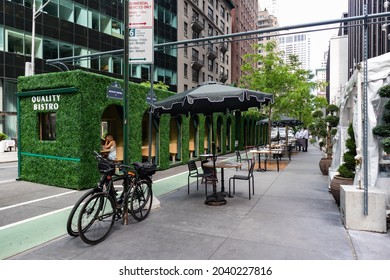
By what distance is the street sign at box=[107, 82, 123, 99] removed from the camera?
384 inches

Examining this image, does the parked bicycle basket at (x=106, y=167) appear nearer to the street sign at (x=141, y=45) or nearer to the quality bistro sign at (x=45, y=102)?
the street sign at (x=141, y=45)

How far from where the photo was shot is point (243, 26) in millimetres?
70875

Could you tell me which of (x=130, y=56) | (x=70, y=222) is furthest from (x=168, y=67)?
(x=70, y=222)

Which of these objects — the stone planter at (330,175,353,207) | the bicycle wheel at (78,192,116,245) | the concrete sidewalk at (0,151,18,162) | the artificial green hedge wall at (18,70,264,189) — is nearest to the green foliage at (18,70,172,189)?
the artificial green hedge wall at (18,70,264,189)

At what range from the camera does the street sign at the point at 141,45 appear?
20.6ft

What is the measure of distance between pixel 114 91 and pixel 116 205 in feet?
18.1

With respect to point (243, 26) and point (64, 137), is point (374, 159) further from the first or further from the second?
point (243, 26)

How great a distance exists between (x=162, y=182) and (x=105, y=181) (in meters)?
5.26

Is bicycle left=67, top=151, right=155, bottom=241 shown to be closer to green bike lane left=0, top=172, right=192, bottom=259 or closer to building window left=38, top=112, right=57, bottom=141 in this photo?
green bike lane left=0, top=172, right=192, bottom=259

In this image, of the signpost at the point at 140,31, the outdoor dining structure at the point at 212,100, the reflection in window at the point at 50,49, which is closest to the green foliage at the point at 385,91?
the outdoor dining structure at the point at 212,100

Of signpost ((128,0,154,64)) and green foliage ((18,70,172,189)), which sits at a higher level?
signpost ((128,0,154,64))

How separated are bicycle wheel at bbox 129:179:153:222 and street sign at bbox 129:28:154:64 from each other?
2.52 meters

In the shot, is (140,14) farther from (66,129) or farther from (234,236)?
(234,236)

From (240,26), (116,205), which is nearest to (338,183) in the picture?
(116,205)
